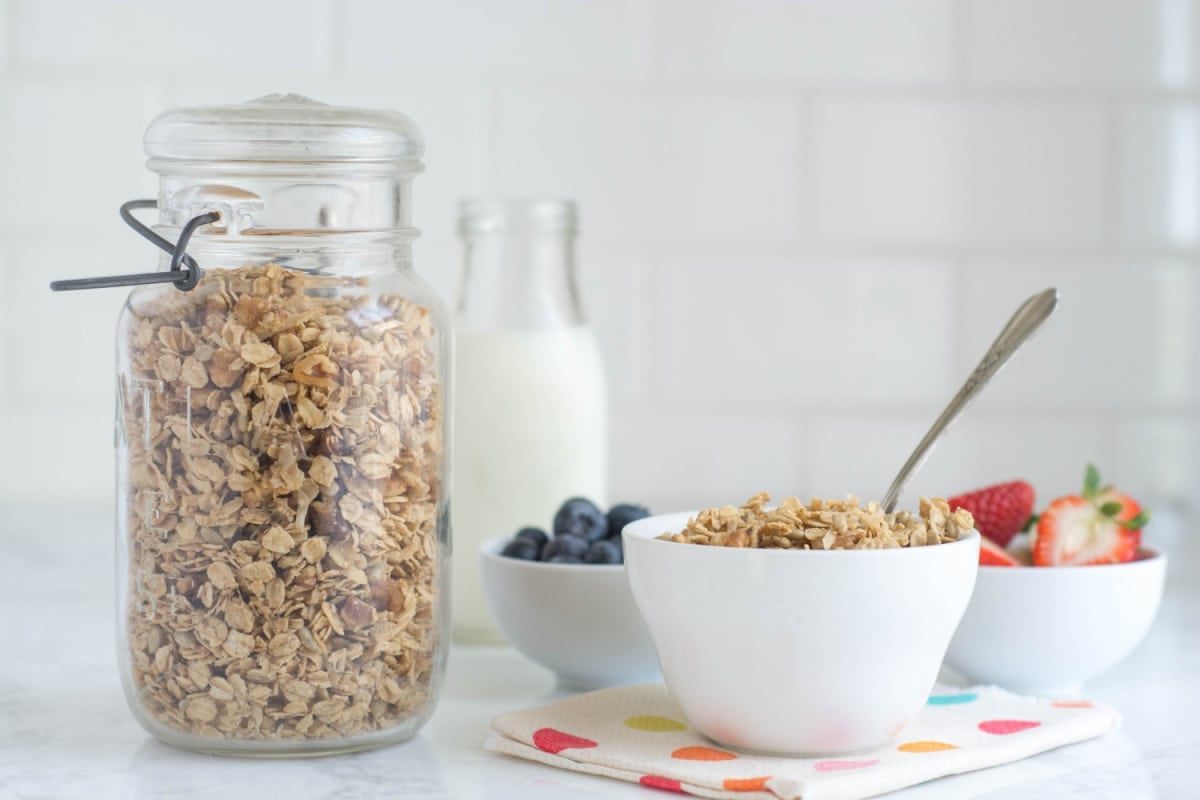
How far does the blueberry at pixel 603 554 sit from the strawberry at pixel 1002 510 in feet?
0.77

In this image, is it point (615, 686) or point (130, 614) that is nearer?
point (130, 614)

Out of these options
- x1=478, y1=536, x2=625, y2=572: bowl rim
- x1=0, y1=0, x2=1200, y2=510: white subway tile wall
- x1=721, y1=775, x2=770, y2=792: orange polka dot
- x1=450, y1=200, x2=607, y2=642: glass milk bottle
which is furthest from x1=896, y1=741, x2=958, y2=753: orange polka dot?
x1=0, y1=0, x2=1200, y2=510: white subway tile wall

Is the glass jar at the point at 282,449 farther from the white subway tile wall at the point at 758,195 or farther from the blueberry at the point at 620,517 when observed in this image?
the white subway tile wall at the point at 758,195

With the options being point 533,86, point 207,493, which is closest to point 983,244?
point 533,86

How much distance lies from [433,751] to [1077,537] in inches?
16.4

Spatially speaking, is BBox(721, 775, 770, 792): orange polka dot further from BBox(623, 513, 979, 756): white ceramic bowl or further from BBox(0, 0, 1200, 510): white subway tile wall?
BBox(0, 0, 1200, 510): white subway tile wall

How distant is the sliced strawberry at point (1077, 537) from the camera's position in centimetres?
89

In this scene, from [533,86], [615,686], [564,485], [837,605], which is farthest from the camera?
[533,86]

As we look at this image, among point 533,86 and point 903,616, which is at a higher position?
point 533,86

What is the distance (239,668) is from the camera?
2.27 ft

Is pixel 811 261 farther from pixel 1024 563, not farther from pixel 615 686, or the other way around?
pixel 615 686

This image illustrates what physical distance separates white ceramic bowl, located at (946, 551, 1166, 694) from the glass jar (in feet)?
1.08

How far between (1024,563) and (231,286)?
1.76 ft

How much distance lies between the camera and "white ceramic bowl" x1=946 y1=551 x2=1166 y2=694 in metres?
0.85
